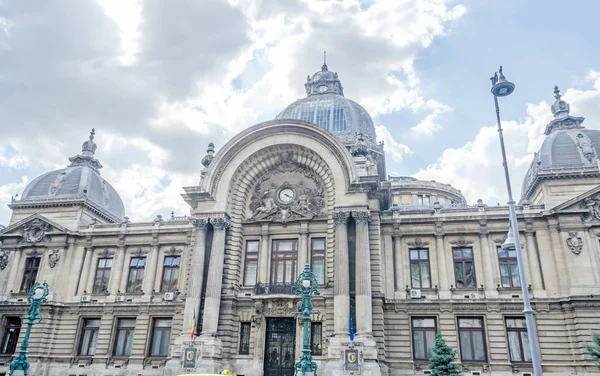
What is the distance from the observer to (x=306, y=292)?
59.2 ft

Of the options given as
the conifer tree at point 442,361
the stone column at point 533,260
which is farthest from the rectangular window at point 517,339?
the conifer tree at point 442,361

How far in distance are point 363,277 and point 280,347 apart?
253 inches

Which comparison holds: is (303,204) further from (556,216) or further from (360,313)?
(556,216)

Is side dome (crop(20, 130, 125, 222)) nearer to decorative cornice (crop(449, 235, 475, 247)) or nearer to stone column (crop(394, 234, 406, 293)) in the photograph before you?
stone column (crop(394, 234, 406, 293))

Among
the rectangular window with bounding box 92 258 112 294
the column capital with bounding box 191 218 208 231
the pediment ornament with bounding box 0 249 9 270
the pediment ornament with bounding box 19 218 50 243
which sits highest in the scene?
the pediment ornament with bounding box 19 218 50 243

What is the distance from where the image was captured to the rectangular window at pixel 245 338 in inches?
1030

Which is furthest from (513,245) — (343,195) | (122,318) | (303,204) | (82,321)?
(82,321)

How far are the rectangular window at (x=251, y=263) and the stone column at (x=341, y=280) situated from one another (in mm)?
5660

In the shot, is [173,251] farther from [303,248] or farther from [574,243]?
[574,243]

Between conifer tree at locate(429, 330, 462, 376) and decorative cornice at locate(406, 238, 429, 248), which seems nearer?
conifer tree at locate(429, 330, 462, 376)

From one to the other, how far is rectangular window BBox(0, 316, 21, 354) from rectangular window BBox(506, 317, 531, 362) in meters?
32.3

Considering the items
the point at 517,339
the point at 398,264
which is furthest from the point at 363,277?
the point at 517,339

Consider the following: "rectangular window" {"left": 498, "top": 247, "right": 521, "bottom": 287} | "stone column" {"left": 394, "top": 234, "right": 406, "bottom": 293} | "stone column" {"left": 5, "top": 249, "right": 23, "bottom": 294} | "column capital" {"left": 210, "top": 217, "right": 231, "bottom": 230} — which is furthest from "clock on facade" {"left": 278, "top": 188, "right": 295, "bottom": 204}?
"stone column" {"left": 5, "top": 249, "right": 23, "bottom": 294}

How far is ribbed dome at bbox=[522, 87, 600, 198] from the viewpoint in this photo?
28.9 metres
